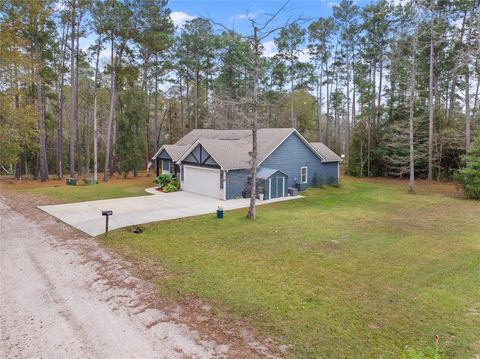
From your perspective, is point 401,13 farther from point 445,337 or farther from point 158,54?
point 445,337

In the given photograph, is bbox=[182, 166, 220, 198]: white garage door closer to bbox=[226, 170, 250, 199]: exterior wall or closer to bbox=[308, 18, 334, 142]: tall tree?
bbox=[226, 170, 250, 199]: exterior wall

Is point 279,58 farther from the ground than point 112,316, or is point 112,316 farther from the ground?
point 279,58

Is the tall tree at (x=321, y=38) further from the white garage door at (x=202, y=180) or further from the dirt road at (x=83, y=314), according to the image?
the dirt road at (x=83, y=314)

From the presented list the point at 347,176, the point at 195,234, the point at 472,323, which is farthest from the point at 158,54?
the point at 472,323

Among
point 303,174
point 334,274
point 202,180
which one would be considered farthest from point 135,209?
point 303,174

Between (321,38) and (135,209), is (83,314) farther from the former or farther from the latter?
(321,38)

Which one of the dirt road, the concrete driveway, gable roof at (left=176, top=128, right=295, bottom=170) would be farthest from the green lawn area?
gable roof at (left=176, top=128, right=295, bottom=170)
